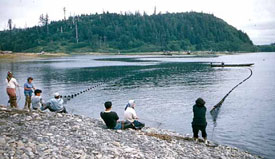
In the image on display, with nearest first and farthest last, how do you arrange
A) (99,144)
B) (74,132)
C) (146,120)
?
(99,144) < (74,132) < (146,120)

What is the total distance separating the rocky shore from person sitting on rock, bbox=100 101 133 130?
472 millimetres

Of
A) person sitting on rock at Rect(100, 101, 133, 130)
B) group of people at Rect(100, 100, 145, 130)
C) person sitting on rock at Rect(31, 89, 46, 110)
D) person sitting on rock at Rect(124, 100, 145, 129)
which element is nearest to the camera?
person sitting on rock at Rect(100, 101, 133, 130)

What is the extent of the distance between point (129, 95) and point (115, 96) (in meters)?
2.80

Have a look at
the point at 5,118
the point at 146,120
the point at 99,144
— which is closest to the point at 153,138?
the point at 99,144

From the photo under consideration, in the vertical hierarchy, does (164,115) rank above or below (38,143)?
below

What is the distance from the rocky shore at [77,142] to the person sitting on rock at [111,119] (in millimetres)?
472

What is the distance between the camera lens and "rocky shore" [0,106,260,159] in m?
12.6

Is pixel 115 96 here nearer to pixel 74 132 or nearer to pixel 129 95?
pixel 129 95

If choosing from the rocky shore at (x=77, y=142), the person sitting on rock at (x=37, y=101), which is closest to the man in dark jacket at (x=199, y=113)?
the rocky shore at (x=77, y=142)

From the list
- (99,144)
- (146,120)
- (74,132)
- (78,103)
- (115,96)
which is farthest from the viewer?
(115,96)

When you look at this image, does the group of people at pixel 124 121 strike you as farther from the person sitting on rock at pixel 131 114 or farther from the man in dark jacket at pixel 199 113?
the man in dark jacket at pixel 199 113

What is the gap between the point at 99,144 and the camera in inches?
582

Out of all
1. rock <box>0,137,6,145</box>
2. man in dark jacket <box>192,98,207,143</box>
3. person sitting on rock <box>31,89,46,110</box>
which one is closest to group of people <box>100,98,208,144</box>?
man in dark jacket <box>192,98,207,143</box>

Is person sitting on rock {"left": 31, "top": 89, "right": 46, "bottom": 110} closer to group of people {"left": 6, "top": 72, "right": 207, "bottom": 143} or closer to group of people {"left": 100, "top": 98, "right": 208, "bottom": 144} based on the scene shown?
group of people {"left": 6, "top": 72, "right": 207, "bottom": 143}
